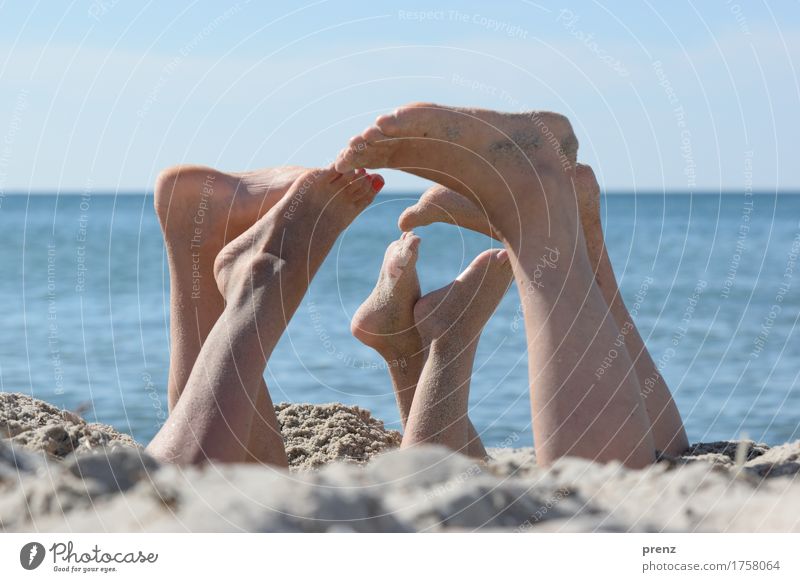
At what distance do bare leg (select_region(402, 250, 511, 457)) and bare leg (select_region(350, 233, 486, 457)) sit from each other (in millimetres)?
59

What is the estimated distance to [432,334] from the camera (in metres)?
2.37

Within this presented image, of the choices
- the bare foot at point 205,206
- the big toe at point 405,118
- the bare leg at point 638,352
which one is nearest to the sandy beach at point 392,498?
the bare leg at point 638,352

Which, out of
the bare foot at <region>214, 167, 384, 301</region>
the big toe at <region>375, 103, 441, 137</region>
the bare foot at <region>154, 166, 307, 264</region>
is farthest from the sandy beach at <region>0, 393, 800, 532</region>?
the bare foot at <region>154, 166, 307, 264</region>

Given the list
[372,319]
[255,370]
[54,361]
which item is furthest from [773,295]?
[255,370]

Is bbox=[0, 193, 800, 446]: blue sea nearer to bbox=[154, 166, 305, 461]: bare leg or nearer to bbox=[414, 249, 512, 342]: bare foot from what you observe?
bbox=[414, 249, 512, 342]: bare foot

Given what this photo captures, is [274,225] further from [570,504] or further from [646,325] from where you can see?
[646,325]

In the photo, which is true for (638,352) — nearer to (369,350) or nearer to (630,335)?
(630,335)

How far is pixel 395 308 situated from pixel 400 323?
0.13ft

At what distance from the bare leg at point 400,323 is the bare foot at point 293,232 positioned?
0.73 feet

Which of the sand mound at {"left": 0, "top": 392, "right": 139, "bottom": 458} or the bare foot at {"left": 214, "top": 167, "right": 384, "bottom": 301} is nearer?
the sand mound at {"left": 0, "top": 392, "right": 139, "bottom": 458}

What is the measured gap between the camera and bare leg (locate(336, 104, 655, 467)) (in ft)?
5.60

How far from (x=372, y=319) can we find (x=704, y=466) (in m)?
1.02

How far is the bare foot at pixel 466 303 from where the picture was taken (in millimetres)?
2355

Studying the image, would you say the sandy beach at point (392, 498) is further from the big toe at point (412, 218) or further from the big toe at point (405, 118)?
the big toe at point (412, 218)
